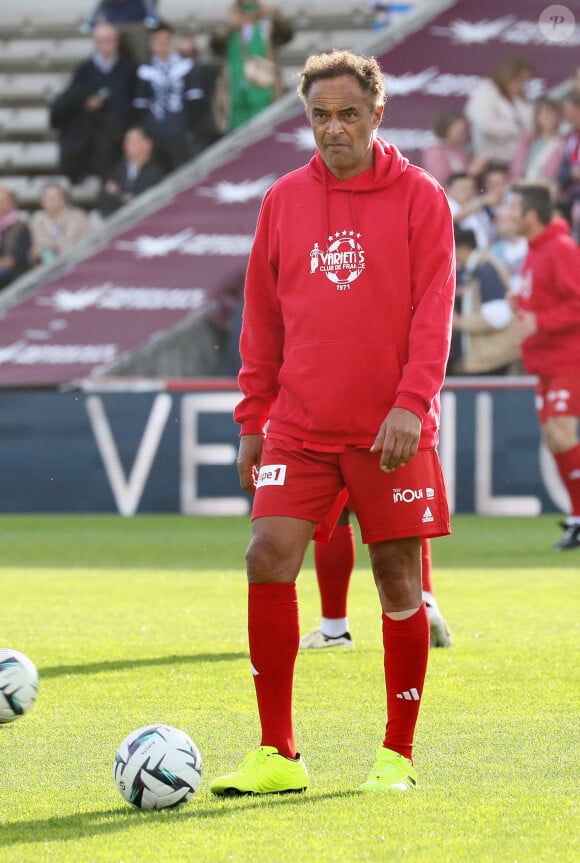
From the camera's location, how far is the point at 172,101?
17938mm

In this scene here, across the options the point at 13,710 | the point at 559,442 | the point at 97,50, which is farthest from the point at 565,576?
the point at 97,50

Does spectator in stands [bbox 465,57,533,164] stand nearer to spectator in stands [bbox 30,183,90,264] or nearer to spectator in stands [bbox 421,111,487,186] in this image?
spectator in stands [bbox 421,111,487,186]

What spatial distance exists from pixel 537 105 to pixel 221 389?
435cm

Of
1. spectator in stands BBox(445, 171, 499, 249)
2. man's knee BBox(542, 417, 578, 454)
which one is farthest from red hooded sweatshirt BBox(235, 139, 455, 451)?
spectator in stands BBox(445, 171, 499, 249)

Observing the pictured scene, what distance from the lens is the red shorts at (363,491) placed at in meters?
4.51

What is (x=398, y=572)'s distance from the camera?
4547 millimetres

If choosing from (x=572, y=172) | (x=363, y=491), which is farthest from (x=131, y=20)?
(x=363, y=491)

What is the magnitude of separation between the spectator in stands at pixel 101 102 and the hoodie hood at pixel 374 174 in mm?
13941

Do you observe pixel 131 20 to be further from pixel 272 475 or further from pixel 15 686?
pixel 272 475

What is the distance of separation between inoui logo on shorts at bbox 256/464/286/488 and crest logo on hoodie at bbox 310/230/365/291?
53 centimetres

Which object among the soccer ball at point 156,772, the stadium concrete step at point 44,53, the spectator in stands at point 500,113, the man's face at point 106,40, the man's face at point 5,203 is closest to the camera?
the soccer ball at point 156,772

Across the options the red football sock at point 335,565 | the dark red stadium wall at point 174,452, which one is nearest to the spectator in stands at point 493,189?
the dark red stadium wall at point 174,452

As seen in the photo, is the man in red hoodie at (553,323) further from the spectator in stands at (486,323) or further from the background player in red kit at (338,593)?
the background player in red kit at (338,593)

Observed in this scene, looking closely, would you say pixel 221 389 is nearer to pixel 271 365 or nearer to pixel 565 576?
pixel 565 576
